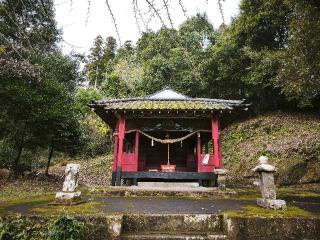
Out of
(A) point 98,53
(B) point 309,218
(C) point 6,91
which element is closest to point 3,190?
(C) point 6,91

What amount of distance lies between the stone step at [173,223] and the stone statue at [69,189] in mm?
1939

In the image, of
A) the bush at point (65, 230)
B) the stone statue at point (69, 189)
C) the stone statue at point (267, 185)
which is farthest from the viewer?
the stone statue at point (69, 189)

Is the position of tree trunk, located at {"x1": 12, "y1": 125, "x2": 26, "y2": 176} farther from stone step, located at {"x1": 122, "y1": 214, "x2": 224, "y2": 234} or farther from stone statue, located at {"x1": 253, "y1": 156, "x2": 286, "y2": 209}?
stone statue, located at {"x1": 253, "y1": 156, "x2": 286, "y2": 209}

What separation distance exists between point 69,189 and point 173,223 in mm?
2914

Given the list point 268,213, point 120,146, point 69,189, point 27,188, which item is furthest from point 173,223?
point 27,188

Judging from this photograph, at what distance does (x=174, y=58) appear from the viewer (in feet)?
88.2

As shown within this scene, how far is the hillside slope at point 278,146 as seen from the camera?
15.2m

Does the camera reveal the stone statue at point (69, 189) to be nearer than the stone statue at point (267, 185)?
No

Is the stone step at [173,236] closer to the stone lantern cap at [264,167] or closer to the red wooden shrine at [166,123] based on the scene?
the stone lantern cap at [264,167]

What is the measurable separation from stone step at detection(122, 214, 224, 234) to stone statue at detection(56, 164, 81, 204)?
194 centimetres

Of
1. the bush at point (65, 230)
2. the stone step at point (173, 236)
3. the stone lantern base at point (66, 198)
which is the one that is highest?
the stone lantern base at point (66, 198)

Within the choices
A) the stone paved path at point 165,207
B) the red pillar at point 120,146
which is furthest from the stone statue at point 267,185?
the red pillar at point 120,146

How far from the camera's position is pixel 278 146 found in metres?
19.4

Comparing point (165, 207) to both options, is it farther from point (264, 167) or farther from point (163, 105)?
point (163, 105)
